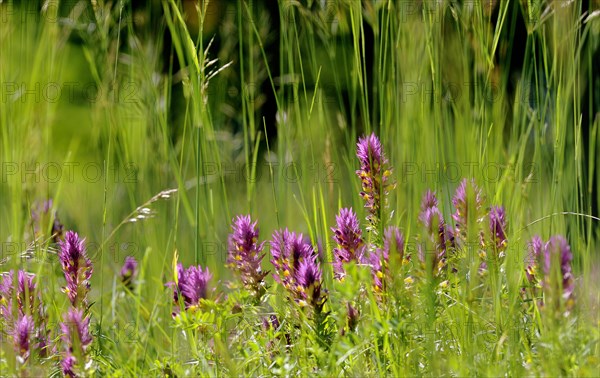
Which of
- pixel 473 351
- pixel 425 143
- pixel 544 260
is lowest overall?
pixel 473 351

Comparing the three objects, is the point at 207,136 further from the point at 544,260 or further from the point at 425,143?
the point at 544,260

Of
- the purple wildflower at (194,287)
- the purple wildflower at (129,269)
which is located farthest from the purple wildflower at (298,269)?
the purple wildflower at (129,269)

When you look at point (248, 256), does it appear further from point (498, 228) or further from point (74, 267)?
point (498, 228)

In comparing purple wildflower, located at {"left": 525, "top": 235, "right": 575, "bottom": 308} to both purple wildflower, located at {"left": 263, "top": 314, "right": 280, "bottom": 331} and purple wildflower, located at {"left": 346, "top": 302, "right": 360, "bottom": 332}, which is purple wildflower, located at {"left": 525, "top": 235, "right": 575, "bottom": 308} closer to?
purple wildflower, located at {"left": 346, "top": 302, "right": 360, "bottom": 332}

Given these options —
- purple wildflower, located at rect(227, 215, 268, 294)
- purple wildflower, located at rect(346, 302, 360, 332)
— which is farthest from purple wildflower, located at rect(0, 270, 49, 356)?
purple wildflower, located at rect(346, 302, 360, 332)

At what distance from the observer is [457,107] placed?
93.8 inches

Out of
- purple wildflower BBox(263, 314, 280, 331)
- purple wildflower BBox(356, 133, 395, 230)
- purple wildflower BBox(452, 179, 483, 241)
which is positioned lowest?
purple wildflower BBox(263, 314, 280, 331)

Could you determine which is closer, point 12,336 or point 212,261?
point 12,336

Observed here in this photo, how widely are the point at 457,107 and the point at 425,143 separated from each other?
19cm

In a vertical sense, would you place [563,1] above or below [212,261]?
above

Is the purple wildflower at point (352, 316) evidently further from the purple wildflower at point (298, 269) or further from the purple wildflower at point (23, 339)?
the purple wildflower at point (23, 339)

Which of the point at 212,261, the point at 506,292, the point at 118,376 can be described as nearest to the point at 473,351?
the point at 506,292

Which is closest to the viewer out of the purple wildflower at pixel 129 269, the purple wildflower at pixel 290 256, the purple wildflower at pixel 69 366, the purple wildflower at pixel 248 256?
the purple wildflower at pixel 69 366

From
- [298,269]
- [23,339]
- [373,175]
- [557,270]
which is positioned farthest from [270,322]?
[557,270]
